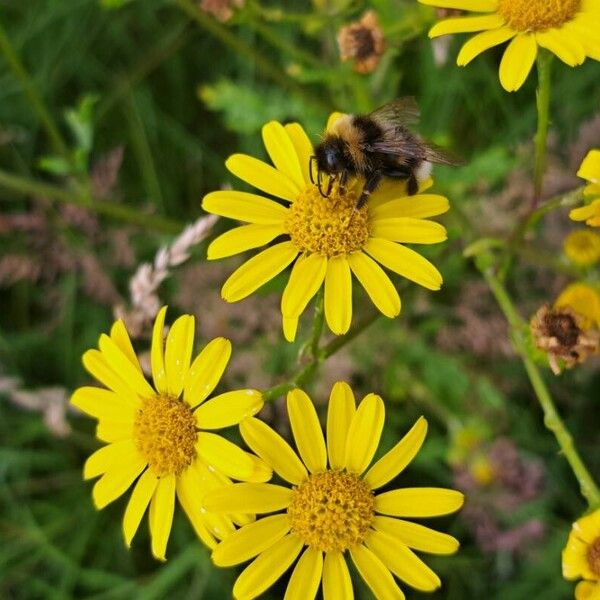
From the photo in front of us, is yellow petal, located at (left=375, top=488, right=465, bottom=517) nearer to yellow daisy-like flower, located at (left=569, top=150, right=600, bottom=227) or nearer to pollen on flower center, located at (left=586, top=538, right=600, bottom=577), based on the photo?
pollen on flower center, located at (left=586, top=538, right=600, bottom=577)

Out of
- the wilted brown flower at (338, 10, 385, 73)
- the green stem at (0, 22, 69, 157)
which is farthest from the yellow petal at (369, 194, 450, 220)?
the green stem at (0, 22, 69, 157)

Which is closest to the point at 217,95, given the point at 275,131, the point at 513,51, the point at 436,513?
the point at 275,131

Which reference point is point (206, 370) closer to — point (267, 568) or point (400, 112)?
point (267, 568)

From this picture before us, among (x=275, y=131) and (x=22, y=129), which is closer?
(x=275, y=131)

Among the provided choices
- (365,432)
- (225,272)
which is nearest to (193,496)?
(365,432)

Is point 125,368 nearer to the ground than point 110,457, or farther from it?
farther from it

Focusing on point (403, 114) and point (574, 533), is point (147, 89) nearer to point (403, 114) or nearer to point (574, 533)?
point (403, 114)

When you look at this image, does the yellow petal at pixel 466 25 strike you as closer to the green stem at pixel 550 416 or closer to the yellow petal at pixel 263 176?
the yellow petal at pixel 263 176

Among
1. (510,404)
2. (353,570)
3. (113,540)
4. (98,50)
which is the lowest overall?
(113,540)
